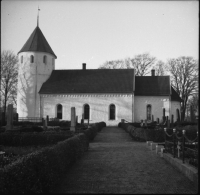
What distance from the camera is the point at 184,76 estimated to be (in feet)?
148

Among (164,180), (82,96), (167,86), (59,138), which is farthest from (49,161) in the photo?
(167,86)

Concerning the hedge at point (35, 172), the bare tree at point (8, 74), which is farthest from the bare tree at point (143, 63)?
the hedge at point (35, 172)

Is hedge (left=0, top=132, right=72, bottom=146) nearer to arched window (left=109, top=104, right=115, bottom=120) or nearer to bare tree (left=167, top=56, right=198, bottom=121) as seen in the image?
arched window (left=109, top=104, right=115, bottom=120)

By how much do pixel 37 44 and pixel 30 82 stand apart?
17.6 feet

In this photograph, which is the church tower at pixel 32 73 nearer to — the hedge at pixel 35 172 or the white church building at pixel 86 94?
the white church building at pixel 86 94

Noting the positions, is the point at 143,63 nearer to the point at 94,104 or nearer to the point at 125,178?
the point at 94,104

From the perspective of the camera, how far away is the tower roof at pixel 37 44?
3606 centimetres

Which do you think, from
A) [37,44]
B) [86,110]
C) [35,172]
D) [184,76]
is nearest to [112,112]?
[86,110]

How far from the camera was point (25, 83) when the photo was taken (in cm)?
3619

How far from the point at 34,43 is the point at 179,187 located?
33.2 meters

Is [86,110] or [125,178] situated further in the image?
[86,110]

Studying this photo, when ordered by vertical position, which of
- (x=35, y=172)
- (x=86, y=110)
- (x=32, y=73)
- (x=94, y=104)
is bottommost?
(x=35, y=172)

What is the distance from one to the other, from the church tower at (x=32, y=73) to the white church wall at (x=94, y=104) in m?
1.49

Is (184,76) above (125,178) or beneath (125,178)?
above
